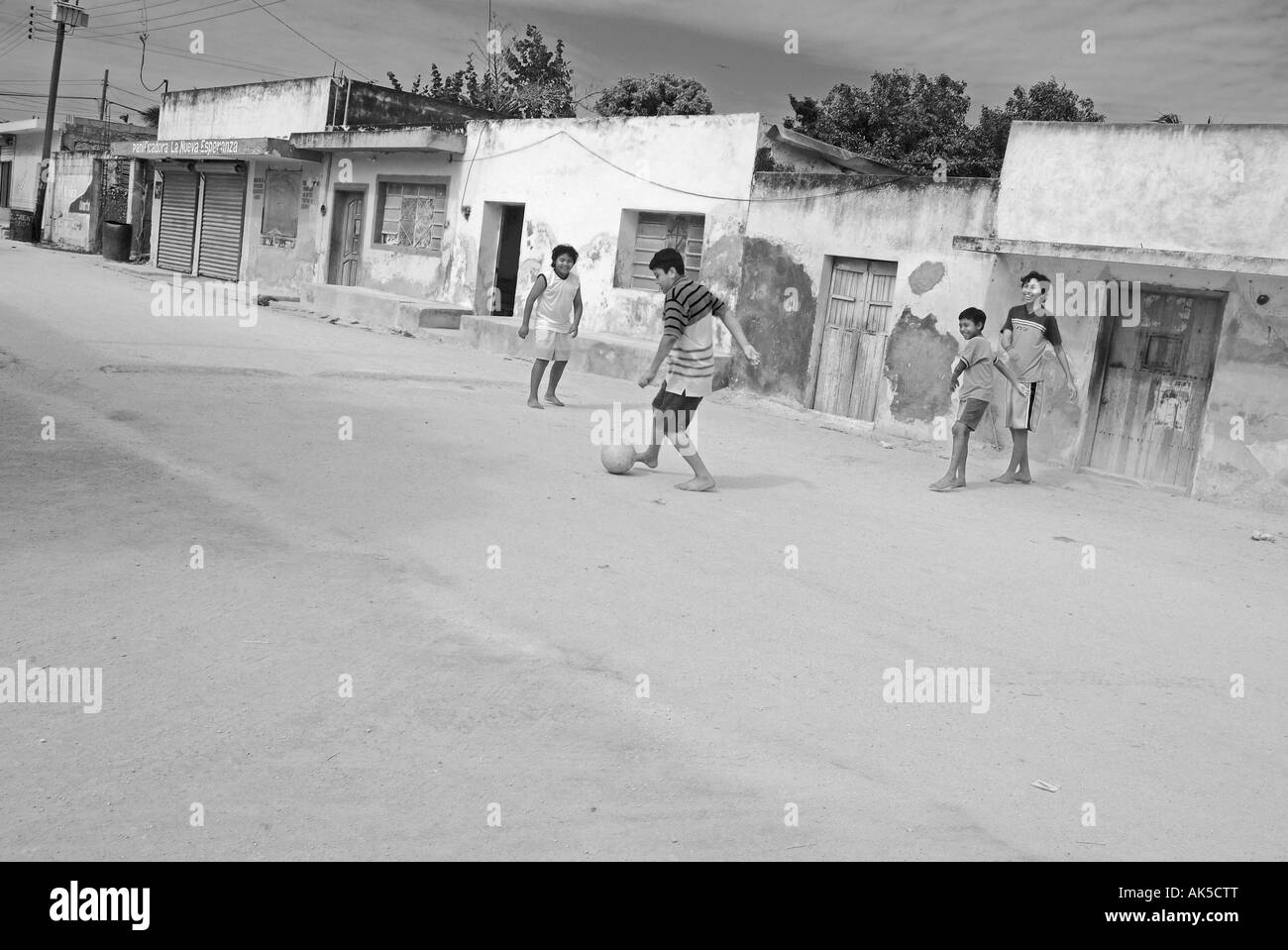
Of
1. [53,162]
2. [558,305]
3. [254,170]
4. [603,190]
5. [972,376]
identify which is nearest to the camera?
[972,376]

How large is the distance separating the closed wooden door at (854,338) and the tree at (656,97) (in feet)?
58.9

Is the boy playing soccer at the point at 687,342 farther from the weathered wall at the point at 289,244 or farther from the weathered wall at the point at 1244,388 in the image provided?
the weathered wall at the point at 289,244

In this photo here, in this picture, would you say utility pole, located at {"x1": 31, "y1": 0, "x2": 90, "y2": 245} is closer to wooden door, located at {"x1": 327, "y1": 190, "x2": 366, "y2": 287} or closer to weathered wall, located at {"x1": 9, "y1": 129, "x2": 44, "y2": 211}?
weathered wall, located at {"x1": 9, "y1": 129, "x2": 44, "y2": 211}

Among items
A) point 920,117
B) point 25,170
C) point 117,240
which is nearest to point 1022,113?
point 920,117

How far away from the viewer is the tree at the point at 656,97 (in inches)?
1208

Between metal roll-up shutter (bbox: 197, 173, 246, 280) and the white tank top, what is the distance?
18.9m

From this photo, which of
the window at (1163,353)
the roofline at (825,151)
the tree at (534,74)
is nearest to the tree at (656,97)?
the tree at (534,74)

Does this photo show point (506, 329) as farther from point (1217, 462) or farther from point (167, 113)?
point (167, 113)

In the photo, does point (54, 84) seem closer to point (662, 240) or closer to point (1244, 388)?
point (662, 240)

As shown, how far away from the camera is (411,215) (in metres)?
22.0

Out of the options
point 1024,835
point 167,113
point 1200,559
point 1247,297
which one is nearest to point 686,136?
point 1247,297

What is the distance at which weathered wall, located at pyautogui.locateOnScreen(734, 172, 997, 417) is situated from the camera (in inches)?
486

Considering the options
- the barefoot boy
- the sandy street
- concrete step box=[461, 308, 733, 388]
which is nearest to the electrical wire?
concrete step box=[461, 308, 733, 388]

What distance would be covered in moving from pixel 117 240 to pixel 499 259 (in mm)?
16069
